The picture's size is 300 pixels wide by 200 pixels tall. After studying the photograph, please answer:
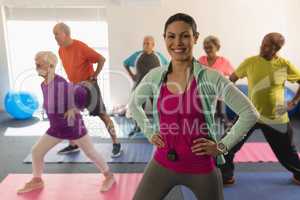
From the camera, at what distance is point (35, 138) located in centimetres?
→ 448

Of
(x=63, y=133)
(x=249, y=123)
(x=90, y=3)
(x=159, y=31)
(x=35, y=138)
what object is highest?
(x=90, y=3)

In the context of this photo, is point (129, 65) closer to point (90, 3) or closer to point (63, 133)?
point (90, 3)

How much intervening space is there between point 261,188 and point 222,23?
336 cm

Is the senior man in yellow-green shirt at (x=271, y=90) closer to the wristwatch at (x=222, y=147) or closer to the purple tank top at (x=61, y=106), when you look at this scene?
the wristwatch at (x=222, y=147)

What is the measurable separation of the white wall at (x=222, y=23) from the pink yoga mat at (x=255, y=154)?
210 cm

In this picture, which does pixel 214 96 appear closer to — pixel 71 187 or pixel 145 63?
pixel 71 187

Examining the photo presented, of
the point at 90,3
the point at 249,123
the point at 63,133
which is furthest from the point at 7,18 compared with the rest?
the point at 249,123

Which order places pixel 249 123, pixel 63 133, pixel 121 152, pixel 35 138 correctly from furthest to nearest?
1. pixel 35 138
2. pixel 121 152
3. pixel 63 133
4. pixel 249 123

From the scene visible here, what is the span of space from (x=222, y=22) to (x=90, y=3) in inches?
85.9

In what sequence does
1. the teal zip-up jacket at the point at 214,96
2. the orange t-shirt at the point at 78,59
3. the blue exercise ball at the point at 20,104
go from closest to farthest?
1. the teal zip-up jacket at the point at 214,96
2. the orange t-shirt at the point at 78,59
3. the blue exercise ball at the point at 20,104

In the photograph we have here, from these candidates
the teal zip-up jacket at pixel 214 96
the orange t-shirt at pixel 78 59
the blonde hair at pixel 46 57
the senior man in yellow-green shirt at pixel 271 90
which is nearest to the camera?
the teal zip-up jacket at pixel 214 96

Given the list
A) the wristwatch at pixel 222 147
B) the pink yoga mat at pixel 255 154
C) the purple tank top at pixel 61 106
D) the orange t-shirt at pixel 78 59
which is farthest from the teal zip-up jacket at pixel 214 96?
the pink yoga mat at pixel 255 154

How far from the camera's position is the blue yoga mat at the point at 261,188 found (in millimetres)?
2785

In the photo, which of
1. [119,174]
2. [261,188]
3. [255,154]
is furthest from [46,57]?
[255,154]
